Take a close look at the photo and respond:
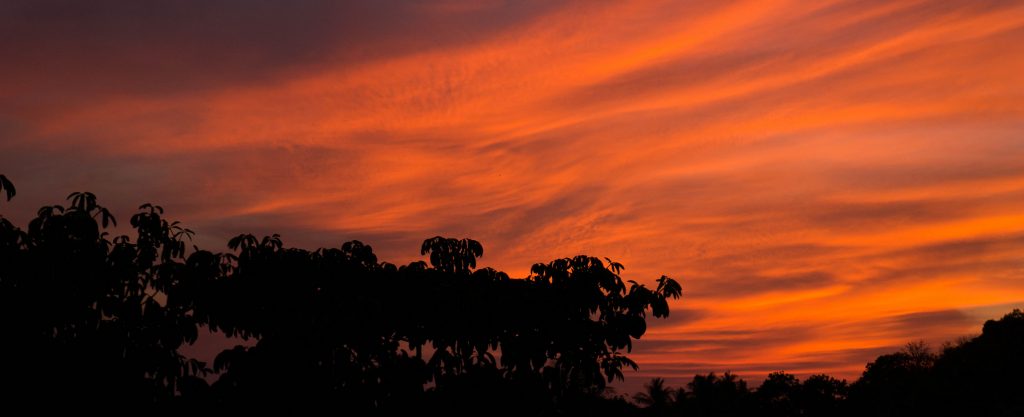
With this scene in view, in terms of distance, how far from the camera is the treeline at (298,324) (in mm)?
15125

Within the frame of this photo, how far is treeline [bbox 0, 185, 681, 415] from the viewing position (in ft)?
49.6

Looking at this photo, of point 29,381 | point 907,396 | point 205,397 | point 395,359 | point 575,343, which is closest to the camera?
point 29,381

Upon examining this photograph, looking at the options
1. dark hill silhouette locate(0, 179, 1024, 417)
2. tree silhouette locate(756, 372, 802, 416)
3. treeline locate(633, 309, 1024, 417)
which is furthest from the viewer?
tree silhouette locate(756, 372, 802, 416)

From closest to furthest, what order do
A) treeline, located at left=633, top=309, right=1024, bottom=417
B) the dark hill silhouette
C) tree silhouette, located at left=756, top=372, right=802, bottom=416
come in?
the dark hill silhouette < treeline, located at left=633, top=309, right=1024, bottom=417 < tree silhouette, located at left=756, top=372, right=802, bottom=416

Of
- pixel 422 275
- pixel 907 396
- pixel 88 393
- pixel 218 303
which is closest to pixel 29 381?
pixel 88 393

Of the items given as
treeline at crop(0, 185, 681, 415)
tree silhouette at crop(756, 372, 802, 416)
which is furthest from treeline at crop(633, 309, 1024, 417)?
treeline at crop(0, 185, 681, 415)

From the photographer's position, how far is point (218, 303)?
1936 centimetres

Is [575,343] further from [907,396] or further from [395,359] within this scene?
[907,396]

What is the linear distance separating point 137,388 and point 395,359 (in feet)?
16.5

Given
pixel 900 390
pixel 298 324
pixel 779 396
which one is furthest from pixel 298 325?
pixel 779 396

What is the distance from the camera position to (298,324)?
789 inches

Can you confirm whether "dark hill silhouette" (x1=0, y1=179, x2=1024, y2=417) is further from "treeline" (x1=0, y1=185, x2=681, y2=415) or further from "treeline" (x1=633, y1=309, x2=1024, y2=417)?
"treeline" (x1=633, y1=309, x2=1024, y2=417)

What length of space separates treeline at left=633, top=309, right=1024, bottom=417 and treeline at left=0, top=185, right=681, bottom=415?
1651 inches

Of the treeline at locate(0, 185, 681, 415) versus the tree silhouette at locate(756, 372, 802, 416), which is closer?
the treeline at locate(0, 185, 681, 415)
